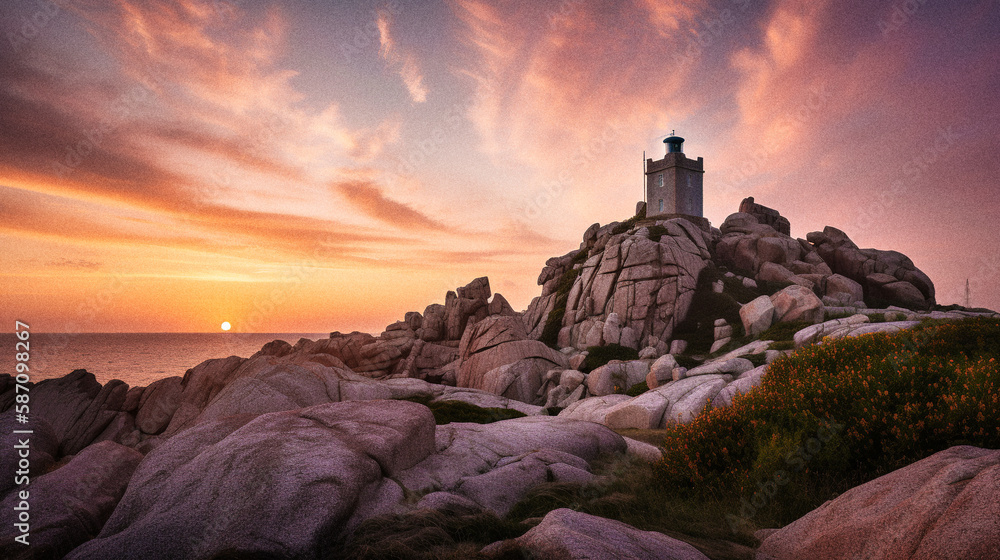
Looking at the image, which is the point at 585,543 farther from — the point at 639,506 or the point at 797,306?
the point at 797,306

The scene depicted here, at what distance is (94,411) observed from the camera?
2975cm

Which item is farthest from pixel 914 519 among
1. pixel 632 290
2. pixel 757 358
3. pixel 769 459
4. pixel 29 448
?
pixel 632 290

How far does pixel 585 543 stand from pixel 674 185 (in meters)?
81.4

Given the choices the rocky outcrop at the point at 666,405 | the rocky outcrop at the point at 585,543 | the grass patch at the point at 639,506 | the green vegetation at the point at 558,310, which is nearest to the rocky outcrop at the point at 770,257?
the green vegetation at the point at 558,310

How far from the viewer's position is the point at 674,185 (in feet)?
256

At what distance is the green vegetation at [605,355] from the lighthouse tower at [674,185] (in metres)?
41.2

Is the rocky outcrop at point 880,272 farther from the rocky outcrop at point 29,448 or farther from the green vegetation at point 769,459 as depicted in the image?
the rocky outcrop at point 29,448

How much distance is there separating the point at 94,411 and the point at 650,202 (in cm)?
7930

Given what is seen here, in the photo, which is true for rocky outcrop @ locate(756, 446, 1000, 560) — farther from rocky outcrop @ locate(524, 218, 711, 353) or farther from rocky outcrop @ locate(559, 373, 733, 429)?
rocky outcrop @ locate(524, 218, 711, 353)

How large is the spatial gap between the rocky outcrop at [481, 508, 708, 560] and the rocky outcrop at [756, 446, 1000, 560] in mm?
1711

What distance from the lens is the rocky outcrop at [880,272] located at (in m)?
57.6

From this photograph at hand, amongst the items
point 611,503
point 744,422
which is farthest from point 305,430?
point 744,422

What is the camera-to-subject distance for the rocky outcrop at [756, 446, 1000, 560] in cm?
456

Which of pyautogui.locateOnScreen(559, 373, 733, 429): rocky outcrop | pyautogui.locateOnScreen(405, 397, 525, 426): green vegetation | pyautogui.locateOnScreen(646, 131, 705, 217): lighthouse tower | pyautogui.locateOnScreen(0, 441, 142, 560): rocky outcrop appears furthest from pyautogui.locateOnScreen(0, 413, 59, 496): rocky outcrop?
pyautogui.locateOnScreen(646, 131, 705, 217): lighthouse tower
